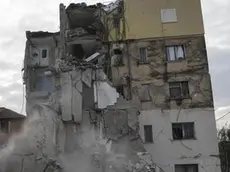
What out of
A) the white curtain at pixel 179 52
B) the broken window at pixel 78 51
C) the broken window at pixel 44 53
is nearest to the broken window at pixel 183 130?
the white curtain at pixel 179 52

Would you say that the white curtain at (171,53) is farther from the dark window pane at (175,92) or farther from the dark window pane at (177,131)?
the dark window pane at (177,131)

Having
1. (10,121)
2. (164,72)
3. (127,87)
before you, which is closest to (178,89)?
(164,72)

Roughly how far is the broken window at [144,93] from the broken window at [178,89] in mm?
1668

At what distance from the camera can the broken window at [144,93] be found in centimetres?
2448

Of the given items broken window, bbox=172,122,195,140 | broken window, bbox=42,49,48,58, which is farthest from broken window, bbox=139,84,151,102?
broken window, bbox=42,49,48,58

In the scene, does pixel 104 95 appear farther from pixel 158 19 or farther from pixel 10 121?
pixel 10 121

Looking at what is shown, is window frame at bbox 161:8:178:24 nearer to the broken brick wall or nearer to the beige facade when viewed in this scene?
the broken brick wall

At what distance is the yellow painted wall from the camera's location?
2569 cm

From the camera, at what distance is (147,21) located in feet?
85.4

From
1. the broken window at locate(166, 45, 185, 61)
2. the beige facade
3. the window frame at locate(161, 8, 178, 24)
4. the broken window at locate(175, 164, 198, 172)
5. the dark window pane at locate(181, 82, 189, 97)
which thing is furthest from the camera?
the window frame at locate(161, 8, 178, 24)

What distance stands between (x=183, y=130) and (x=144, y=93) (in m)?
3.76

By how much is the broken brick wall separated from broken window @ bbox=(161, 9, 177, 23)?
1.56 m

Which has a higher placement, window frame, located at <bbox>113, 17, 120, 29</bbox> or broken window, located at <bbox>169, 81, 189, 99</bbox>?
window frame, located at <bbox>113, 17, 120, 29</bbox>

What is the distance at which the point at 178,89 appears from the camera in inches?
978
